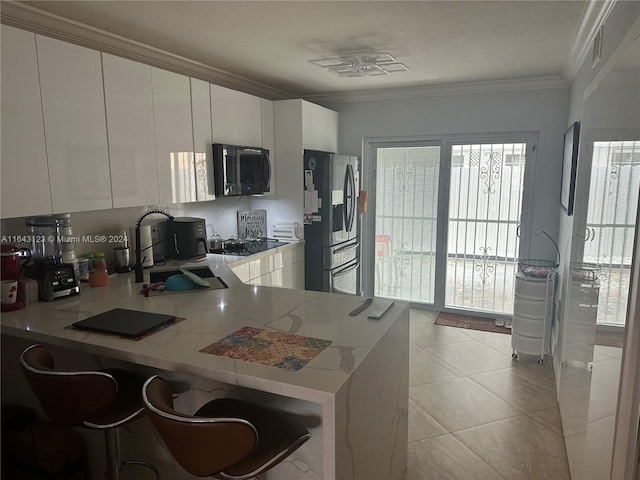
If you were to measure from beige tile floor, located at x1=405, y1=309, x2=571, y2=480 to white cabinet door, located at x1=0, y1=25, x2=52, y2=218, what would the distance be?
2.41 meters

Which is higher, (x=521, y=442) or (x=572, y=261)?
(x=572, y=261)

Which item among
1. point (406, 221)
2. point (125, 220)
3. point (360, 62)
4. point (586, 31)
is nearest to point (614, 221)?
point (586, 31)

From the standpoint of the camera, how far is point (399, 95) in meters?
4.71

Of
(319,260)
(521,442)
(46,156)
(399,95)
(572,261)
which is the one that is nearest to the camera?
(46,156)

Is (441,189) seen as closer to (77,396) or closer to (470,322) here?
(470,322)

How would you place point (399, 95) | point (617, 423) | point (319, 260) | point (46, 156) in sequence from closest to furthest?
point (617, 423)
point (46, 156)
point (319, 260)
point (399, 95)

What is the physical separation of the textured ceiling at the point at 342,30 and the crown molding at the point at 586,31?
5 cm

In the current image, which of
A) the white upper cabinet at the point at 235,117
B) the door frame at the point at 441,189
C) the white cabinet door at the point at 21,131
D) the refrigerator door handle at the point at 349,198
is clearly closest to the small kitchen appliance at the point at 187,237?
the white upper cabinet at the point at 235,117

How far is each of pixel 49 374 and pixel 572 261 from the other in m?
2.52

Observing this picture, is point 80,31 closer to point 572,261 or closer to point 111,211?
point 111,211

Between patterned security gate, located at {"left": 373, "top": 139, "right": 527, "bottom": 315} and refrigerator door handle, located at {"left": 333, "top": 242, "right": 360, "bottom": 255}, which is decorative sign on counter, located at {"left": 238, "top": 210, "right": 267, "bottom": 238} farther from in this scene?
patterned security gate, located at {"left": 373, "top": 139, "right": 527, "bottom": 315}

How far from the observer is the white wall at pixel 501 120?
4203 millimetres

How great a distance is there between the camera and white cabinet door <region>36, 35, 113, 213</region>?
7.25ft

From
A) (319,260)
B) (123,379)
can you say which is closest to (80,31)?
(123,379)
